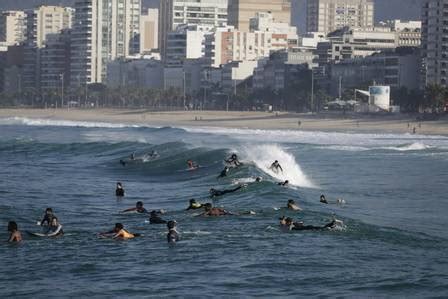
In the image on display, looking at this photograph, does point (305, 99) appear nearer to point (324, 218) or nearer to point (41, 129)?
point (41, 129)

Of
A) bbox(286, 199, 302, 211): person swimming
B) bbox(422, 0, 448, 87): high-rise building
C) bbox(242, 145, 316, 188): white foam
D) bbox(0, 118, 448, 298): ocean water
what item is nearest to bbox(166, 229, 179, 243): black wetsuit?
bbox(0, 118, 448, 298): ocean water

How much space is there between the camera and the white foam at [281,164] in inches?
1978

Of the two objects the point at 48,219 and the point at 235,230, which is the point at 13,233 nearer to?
the point at 48,219

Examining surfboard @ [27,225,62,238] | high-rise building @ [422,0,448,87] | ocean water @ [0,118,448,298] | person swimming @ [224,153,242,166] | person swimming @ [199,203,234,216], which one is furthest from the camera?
high-rise building @ [422,0,448,87]

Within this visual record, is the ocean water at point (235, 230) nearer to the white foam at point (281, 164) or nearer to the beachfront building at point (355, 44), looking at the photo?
the white foam at point (281, 164)

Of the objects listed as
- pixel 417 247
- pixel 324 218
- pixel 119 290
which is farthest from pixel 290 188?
pixel 119 290

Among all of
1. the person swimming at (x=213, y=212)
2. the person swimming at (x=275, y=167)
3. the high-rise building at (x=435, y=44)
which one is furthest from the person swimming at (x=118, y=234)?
the high-rise building at (x=435, y=44)

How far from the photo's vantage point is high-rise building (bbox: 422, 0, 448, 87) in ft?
441

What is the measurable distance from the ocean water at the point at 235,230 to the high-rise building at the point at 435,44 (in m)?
69.1

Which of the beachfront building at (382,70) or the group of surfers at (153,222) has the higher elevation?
the beachfront building at (382,70)

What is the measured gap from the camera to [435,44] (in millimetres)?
136500

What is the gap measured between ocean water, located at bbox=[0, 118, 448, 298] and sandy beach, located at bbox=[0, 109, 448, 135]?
38485 millimetres

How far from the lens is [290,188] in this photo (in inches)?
1759

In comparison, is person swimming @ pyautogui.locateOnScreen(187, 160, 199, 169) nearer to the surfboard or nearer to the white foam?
the white foam
